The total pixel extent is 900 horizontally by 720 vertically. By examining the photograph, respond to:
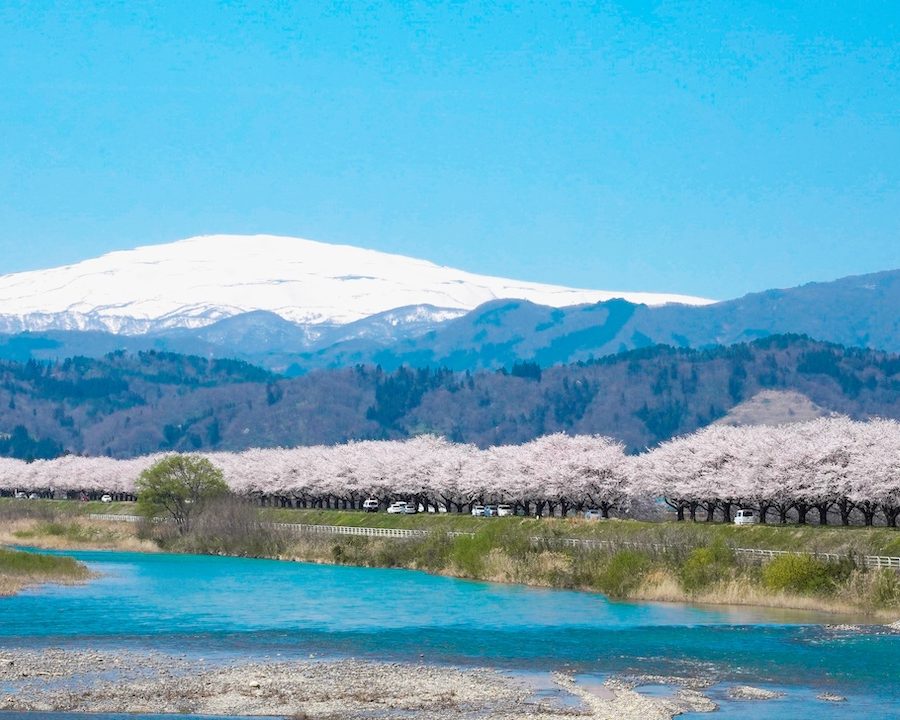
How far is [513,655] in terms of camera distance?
57.3 meters

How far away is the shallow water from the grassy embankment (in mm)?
2536

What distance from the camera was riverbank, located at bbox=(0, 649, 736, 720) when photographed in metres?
42.9

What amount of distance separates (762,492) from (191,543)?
56248 millimetres

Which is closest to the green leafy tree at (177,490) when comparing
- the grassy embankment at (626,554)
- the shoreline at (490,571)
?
the shoreline at (490,571)

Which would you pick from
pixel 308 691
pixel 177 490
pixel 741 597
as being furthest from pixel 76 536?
pixel 308 691

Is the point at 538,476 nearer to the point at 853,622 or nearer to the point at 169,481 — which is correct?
the point at 169,481

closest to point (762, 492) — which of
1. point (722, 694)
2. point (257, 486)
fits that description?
point (722, 694)

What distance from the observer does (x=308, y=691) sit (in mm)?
46281

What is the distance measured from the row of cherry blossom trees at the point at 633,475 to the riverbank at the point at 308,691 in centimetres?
4534

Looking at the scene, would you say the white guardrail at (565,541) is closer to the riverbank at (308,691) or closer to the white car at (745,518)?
the white car at (745,518)

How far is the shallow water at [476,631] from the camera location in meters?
52.2

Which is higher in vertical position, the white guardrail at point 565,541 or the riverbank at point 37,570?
the white guardrail at point 565,541

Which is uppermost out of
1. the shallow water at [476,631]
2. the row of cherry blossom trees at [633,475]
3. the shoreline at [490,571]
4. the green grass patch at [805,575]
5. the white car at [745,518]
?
the row of cherry blossom trees at [633,475]

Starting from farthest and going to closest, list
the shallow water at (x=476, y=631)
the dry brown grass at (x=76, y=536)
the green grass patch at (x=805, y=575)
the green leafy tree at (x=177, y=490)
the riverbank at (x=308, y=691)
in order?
1. the green leafy tree at (x=177, y=490)
2. the dry brown grass at (x=76, y=536)
3. the green grass patch at (x=805, y=575)
4. the shallow water at (x=476, y=631)
5. the riverbank at (x=308, y=691)
